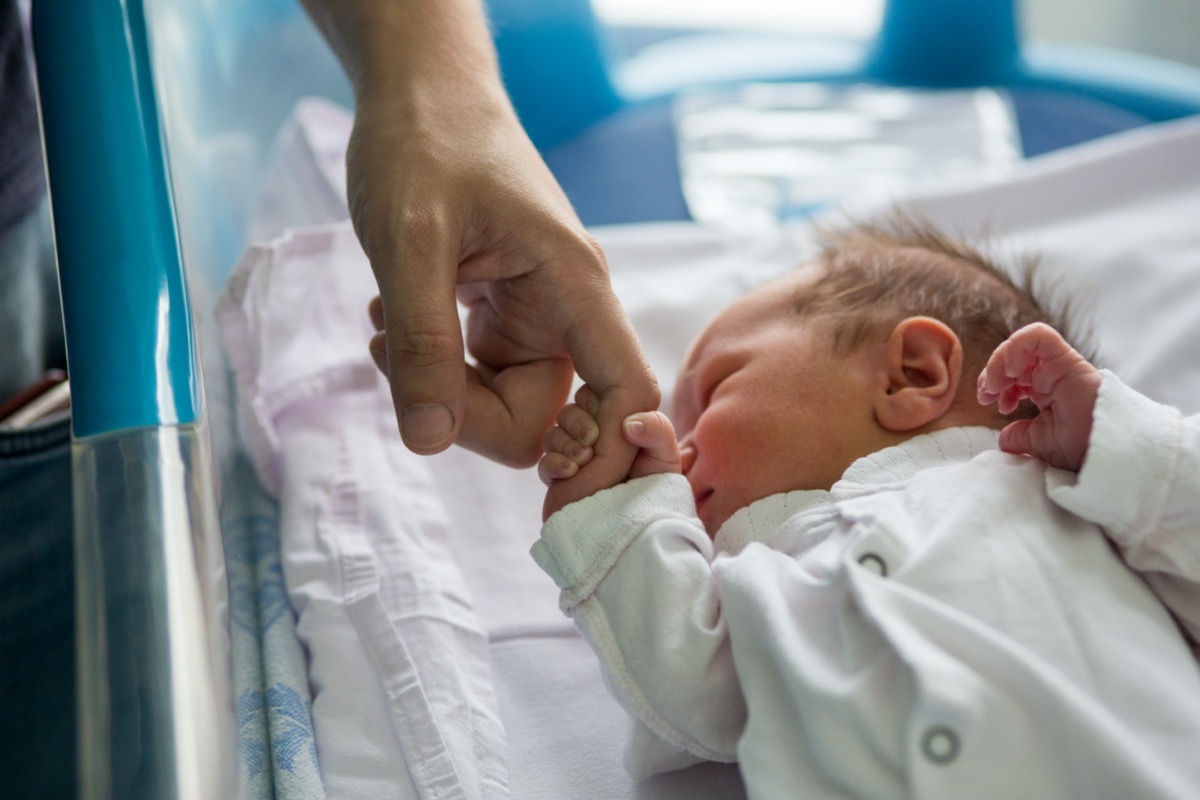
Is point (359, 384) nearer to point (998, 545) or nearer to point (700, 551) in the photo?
point (700, 551)

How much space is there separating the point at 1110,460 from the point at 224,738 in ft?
1.60

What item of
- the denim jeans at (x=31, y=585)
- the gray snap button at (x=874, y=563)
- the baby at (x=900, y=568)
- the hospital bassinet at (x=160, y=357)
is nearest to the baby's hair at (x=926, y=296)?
the baby at (x=900, y=568)

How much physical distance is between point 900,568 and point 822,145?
40.9 inches

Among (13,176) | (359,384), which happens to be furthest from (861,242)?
(13,176)

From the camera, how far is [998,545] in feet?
2.20

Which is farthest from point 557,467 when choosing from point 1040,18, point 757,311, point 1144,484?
point 1040,18

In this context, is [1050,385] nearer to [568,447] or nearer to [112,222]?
[568,447]

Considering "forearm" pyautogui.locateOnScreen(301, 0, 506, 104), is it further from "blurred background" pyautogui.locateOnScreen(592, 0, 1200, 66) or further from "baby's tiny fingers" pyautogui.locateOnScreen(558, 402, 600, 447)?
"blurred background" pyautogui.locateOnScreen(592, 0, 1200, 66)

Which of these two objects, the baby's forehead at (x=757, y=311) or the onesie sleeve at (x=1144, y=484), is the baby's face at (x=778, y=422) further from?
the onesie sleeve at (x=1144, y=484)

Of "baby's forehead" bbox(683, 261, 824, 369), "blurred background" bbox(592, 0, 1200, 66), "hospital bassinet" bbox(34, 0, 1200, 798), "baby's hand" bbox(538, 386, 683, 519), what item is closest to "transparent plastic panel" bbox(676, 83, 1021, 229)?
"hospital bassinet" bbox(34, 0, 1200, 798)

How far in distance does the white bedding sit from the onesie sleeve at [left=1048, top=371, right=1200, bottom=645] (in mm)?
294

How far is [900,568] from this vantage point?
0.66m

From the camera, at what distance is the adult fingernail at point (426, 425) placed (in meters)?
0.68

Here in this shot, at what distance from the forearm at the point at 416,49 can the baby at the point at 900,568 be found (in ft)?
0.80
